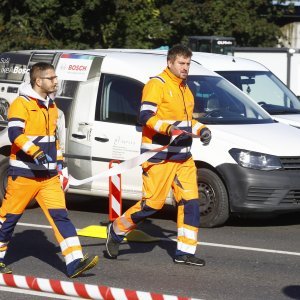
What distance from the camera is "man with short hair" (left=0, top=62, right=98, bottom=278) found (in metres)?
8.54

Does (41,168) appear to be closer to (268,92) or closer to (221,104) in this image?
(221,104)

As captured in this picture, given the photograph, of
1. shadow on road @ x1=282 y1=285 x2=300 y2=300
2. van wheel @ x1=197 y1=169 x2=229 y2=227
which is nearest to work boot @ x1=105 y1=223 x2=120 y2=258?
shadow on road @ x1=282 y1=285 x2=300 y2=300

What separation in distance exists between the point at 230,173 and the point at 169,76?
7.36 ft

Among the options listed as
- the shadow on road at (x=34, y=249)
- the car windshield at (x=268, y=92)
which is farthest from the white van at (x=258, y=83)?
the shadow on road at (x=34, y=249)

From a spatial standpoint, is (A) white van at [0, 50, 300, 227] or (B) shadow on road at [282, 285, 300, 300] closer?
(B) shadow on road at [282, 285, 300, 300]

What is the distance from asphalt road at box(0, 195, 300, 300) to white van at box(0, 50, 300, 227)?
37cm

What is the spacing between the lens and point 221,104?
1195 centimetres

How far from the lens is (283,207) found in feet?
36.7

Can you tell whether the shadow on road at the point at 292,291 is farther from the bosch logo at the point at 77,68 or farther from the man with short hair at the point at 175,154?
the bosch logo at the point at 77,68

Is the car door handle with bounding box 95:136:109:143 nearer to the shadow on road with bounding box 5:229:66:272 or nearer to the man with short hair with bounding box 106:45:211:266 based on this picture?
the shadow on road with bounding box 5:229:66:272

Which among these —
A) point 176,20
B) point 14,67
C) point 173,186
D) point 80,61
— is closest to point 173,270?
point 173,186

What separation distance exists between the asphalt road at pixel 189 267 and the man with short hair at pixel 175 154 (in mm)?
370

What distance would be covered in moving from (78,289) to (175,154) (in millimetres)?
2317

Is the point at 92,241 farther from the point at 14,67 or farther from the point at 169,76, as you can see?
the point at 14,67
